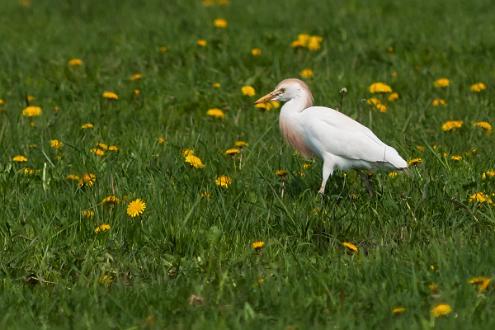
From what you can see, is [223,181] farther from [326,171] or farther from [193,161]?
[326,171]

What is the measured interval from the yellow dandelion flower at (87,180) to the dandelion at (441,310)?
219cm

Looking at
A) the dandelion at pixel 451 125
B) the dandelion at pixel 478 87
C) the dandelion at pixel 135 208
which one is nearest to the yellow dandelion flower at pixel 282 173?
the dandelion at pixel 135 208

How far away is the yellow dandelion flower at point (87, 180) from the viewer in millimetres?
5076

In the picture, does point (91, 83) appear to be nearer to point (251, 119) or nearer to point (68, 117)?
point (68, 117)

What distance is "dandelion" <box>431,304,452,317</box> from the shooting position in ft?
11.3

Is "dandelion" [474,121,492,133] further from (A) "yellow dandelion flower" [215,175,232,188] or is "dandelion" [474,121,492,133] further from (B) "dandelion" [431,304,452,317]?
(B) "dandelion" [431,304,452,317]

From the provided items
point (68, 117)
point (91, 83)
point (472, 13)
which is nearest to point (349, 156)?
point (68, 117)

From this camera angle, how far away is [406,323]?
138 inches

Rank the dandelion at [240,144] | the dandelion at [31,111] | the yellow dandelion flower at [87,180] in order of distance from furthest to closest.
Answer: the dandelion at [31,111] → the dandelion at [240,144] → the yellow dandelion flower at [87,180]

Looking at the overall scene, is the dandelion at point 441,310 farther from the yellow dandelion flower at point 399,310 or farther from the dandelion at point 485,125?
the dandelion at point 485,125

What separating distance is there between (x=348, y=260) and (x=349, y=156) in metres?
1.01

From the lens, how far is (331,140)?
509 centimetres

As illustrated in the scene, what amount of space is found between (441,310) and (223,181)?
6.17 feet

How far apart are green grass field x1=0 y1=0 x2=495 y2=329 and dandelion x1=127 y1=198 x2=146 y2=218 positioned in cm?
3
